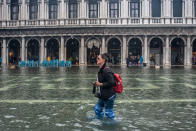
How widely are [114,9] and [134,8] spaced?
105 inches

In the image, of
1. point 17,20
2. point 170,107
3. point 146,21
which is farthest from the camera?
point 17,20

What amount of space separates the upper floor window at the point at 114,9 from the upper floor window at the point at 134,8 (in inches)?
73.8

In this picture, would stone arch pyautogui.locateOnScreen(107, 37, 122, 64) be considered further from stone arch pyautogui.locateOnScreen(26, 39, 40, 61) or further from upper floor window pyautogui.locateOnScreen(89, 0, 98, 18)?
stone arch pyautogui.locateOnScreen(26, 39, 40, 61)

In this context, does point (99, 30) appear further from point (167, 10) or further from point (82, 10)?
point (167, 10)

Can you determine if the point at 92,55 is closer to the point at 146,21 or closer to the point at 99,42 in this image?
the point at 99,42

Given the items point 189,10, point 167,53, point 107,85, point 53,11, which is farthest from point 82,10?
point 107,85

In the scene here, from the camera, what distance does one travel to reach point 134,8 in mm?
40125

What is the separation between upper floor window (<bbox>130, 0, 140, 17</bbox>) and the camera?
40.0 metres

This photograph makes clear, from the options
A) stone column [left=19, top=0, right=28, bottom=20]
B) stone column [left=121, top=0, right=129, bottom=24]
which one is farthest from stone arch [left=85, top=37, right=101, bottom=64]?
stone column [left=19, top=0, right=28, bottom=20]

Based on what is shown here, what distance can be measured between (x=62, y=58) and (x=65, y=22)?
194 inches

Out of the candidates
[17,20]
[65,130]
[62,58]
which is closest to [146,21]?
[62,58]

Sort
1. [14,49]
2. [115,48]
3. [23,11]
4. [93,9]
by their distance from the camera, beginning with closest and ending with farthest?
1. [115,48]
2. [93,9]
3. [23,11]
4. [14,49]

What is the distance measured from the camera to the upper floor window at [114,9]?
4034cm

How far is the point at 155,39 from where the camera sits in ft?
132
